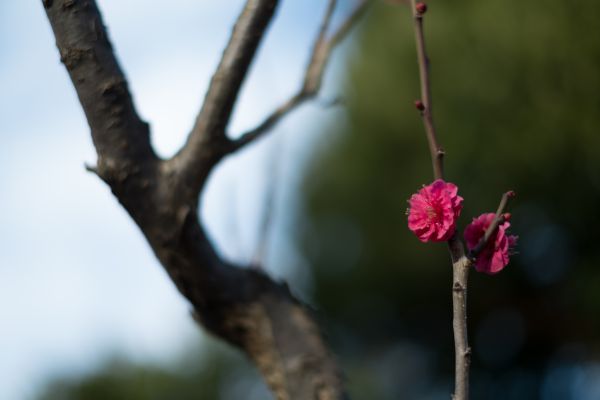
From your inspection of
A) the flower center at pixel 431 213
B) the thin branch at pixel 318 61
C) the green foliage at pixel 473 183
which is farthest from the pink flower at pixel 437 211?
the green foliage at pixel 473 183

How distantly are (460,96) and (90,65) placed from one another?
15.8 ft

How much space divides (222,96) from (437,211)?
1.25 ft

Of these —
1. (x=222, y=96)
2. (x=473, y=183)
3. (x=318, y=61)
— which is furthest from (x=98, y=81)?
(x=473, y=183)

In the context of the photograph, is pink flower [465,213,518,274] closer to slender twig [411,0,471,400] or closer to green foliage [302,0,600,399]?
slender twig [411,0,471,400]

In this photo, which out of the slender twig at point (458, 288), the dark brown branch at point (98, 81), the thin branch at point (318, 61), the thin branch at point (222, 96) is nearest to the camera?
the slender twig at point (458, 288)

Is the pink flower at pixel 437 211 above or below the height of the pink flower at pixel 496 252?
above

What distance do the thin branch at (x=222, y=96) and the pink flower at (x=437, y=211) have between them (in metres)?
0.35

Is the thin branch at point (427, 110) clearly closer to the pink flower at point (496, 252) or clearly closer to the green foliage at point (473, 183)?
the pink flower at point (496, 252)

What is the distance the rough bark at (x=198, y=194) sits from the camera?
82cm

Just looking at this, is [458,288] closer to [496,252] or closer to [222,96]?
[496,252]

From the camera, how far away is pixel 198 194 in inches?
37.8

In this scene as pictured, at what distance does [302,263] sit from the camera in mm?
7555

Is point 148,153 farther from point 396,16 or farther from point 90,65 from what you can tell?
point 396,16

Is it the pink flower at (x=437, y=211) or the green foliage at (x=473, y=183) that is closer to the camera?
the pink flower at (x=437, y=211)
